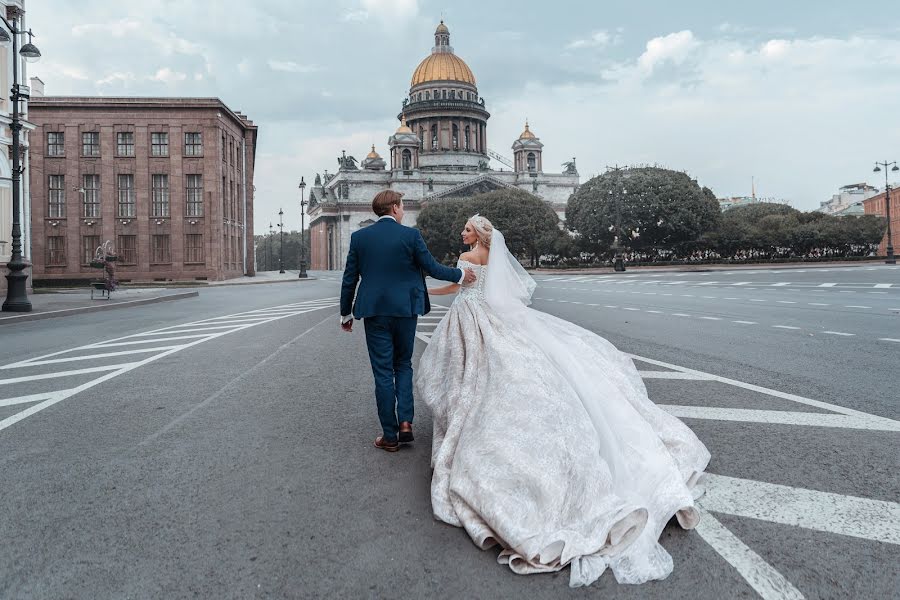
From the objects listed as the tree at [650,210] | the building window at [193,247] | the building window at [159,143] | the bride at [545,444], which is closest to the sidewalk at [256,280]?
the building window at [193,247]

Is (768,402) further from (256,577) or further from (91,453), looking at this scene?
(91,453)

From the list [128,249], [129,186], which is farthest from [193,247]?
[129,186]

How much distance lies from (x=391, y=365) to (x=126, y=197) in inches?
1889

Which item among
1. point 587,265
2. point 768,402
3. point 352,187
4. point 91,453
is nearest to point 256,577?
point 91,453

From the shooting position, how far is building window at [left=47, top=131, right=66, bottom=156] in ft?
153

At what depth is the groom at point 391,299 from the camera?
524 cm

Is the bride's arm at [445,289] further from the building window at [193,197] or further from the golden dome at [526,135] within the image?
the golden dome at [526,135]

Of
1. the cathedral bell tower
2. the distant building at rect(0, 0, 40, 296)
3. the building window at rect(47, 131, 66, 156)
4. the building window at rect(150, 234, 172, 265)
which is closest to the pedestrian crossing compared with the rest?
the distant building at rect(0, 0, 40, 296)

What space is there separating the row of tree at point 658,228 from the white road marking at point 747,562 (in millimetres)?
56443

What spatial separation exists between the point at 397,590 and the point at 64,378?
7080 millimetres

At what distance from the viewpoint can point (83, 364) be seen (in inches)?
386

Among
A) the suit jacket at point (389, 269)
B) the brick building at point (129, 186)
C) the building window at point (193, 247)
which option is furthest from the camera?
the building window at point (193, 247)

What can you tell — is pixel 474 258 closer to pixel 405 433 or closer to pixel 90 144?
pixel 405 433

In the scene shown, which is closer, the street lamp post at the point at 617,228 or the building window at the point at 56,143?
the building window at the point at 56,143
